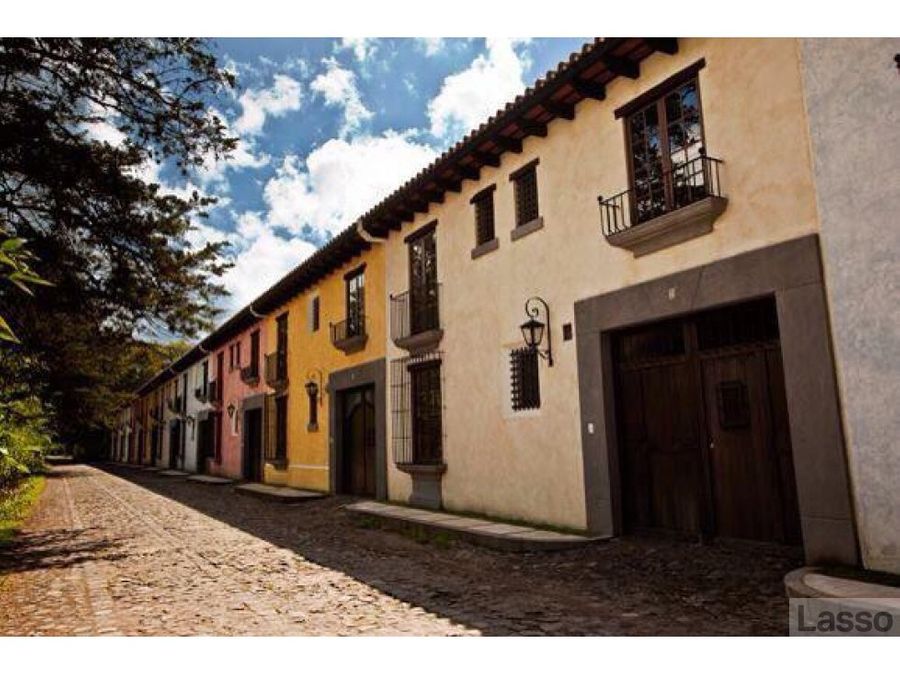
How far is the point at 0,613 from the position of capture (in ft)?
15.4

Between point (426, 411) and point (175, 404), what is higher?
point (175, 404)

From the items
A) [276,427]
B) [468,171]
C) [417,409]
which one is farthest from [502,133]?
[276,427]

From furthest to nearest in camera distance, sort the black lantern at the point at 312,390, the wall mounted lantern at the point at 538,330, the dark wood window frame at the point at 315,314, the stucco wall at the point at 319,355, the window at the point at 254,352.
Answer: the window at the point at 254,352 < the dark wood window frame at the point at 315,314 < the black lantern at the point at 312,390 < the stucco wall at the point at 319,355 < the wall mounted lantern at the point at 538,330

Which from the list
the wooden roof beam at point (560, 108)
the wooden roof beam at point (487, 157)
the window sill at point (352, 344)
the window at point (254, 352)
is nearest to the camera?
the wooden roof beam at point (560, 108)

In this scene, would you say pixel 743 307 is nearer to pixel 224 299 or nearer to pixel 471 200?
pixel 471 200

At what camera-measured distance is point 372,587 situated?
550 cm

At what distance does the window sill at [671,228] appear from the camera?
19.7 ft

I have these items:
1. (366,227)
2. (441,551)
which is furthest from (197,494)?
(441,551)

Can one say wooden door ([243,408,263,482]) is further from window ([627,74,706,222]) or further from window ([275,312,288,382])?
window ([627,74,706,222])

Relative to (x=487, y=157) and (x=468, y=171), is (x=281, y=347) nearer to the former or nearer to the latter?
(x=468, y=171)

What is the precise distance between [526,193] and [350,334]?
5.79m

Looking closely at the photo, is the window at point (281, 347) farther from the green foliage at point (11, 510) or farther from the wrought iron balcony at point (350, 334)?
the green foliage at point (11, 510)

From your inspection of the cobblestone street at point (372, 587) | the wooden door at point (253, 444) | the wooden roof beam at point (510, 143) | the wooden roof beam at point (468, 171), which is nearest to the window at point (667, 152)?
the wooden roof beam at point (510, 143)

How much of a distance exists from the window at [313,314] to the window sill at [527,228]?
796cm
